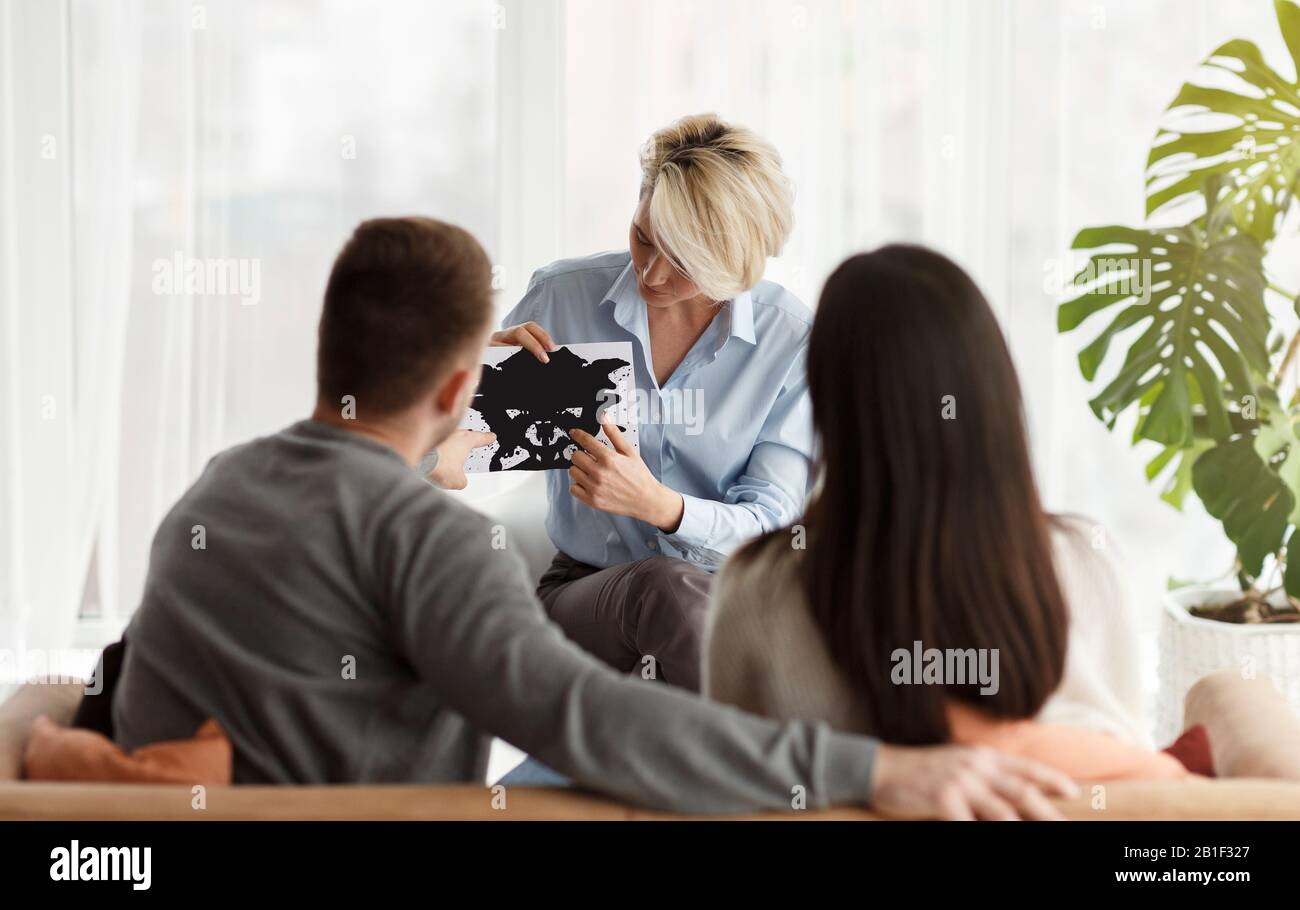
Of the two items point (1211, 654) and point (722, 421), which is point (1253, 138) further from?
point (722, 421)

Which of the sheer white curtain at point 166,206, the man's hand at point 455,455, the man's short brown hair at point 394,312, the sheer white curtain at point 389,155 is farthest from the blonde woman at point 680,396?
the sheer white curtain at point 166,206

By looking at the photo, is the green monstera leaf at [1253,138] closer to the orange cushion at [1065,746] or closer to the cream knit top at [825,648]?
the cream knit top at [825,648]

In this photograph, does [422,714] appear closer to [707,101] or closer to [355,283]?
[355,283]

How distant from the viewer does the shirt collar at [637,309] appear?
2291 millimetres

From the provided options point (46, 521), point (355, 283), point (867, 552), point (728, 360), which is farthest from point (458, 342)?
point (46, 521)

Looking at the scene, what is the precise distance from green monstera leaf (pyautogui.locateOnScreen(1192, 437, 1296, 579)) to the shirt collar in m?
1.06

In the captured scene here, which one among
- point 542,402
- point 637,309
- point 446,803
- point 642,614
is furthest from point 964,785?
point 637,309

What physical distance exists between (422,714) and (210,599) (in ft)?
0.77

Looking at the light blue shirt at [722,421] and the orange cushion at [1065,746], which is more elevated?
the light blue shirt at [722,421]

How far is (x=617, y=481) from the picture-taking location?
2096 millimetres

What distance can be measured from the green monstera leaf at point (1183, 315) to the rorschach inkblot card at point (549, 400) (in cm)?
111

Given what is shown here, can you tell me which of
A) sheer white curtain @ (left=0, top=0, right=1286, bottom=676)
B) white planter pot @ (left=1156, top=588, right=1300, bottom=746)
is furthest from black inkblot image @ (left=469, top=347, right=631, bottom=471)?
sheer white curtain @ (left=0, top=0, right=1286, bottom=676)

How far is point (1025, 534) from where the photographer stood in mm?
1158

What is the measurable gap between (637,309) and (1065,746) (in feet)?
4.55
